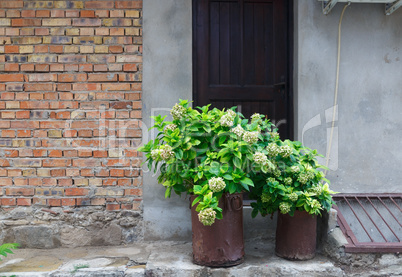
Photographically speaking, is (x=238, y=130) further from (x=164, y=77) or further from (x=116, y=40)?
(x=116, y=40)

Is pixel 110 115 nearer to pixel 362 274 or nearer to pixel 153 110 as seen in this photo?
pixel 153 110

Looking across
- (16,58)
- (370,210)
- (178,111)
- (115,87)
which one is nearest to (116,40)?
(115,87)

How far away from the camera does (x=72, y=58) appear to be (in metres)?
3.72

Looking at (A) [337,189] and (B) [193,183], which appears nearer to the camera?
(B) [193,183]

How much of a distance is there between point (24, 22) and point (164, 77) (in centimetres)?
144

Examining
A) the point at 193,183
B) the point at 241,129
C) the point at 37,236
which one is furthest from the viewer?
the point at 37,236

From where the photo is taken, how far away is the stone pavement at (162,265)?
298 cm

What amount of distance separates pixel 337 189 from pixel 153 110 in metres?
1.97

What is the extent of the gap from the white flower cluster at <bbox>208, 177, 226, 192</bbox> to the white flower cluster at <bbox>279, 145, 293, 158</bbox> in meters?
0.62

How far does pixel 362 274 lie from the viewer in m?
3.08

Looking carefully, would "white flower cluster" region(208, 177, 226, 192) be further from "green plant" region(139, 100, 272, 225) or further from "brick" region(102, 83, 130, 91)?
"brick" region(102, 83, 130, 91)

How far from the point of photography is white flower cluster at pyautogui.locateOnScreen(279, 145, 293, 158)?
3061 mm

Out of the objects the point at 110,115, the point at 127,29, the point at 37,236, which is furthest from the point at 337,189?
the point at 37,236

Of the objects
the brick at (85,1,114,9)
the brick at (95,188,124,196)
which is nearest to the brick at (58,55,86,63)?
the brick at (85,1,114,9)
